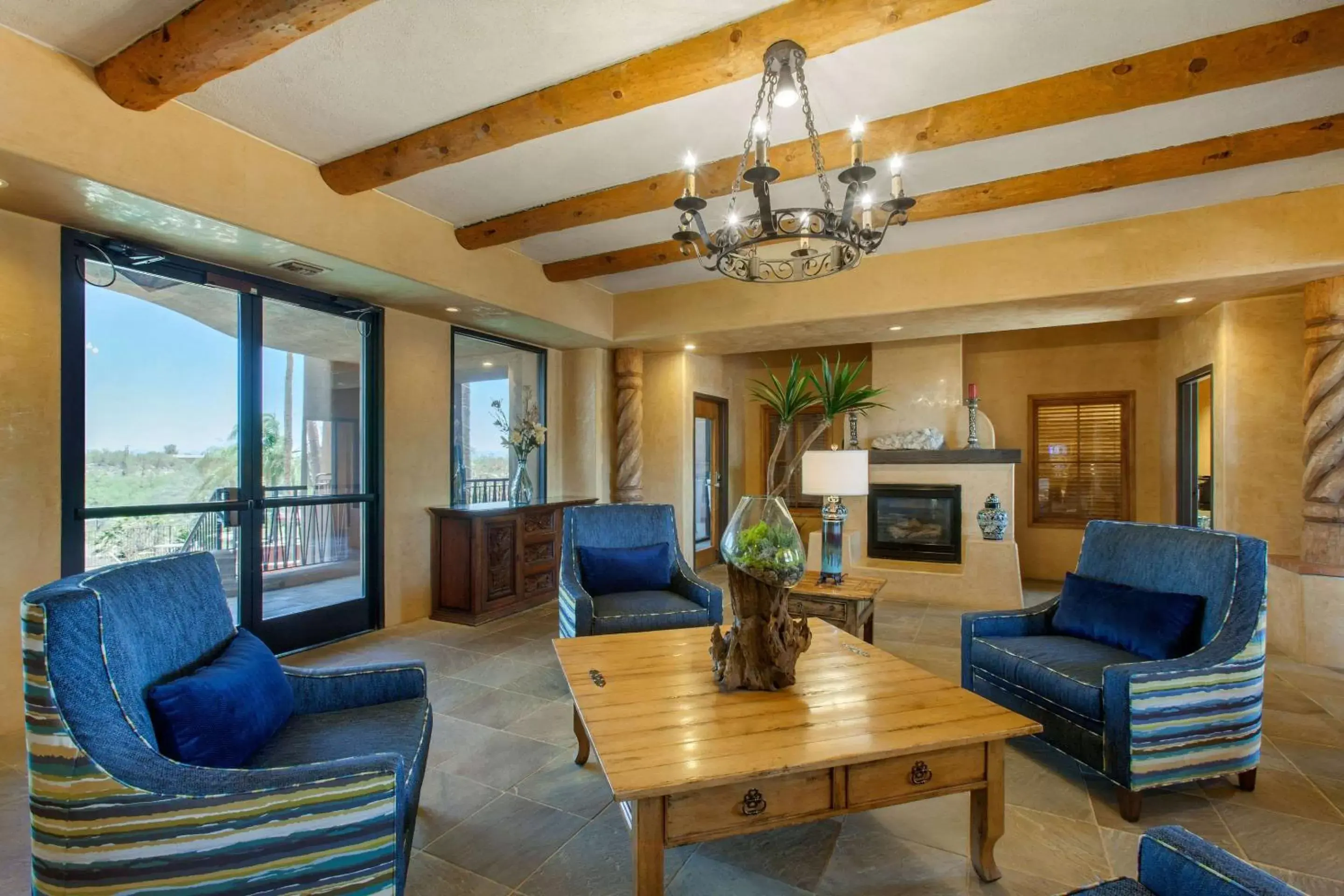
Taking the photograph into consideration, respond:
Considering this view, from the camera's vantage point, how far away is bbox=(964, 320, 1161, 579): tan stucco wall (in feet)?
19.5

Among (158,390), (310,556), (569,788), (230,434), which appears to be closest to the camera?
(569,788)

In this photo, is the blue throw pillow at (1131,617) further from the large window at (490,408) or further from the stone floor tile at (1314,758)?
the large window at (490,408)

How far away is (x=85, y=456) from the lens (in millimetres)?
3043

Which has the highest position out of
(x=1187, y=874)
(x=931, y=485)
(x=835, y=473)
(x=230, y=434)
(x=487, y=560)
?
(x=230, y=434)

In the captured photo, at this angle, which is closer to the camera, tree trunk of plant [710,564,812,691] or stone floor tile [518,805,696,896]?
stone floor tile [518,805,696,896]

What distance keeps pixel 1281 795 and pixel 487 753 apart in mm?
3024

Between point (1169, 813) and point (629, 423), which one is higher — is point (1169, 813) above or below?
below

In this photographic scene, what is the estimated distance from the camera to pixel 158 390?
3.34 m

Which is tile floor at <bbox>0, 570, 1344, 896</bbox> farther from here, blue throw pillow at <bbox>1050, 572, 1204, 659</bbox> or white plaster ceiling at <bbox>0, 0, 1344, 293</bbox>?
white plaster ceiling at <bbox>0, 0, 1344, 293</bbox>

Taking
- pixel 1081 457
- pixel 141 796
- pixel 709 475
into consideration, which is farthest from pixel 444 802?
pixel 1081 457

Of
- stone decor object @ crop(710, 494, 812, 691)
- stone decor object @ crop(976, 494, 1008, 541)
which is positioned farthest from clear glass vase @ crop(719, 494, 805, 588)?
stone decor object @ crop(976, 494, 1008, 541)

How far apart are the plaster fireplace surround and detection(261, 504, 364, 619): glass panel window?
3.62 metres

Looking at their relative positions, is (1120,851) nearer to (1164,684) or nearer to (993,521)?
(1164,684)

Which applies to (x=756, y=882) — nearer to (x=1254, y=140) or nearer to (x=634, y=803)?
(x=634, y=803)
